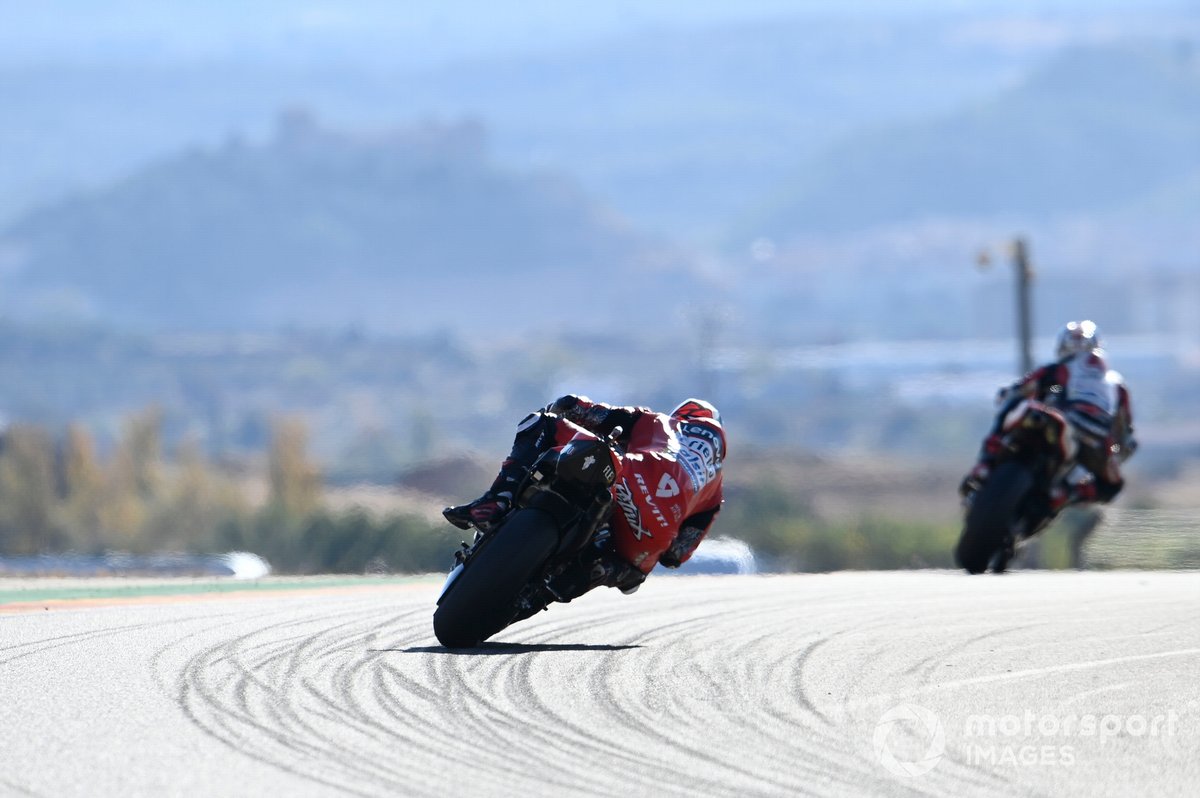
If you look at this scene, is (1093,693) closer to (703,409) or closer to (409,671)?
(409,671)

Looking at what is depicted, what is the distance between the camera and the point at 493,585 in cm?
929

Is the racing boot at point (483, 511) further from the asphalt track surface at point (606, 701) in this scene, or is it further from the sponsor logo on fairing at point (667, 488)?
the sponsor logo on fairing at point (667, 488)

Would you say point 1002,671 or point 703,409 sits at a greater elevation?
point 703,409

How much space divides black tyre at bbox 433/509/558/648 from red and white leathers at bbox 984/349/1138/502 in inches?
325

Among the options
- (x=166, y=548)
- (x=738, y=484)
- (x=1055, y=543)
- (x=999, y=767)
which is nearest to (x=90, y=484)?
(x=166, y=548)

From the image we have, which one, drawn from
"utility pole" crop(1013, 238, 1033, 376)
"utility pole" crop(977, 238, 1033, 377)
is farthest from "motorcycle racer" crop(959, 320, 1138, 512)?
"utility pole" crop(1013, 238, 1033, 376)

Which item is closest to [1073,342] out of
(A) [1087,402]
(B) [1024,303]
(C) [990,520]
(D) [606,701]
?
(A) [1087,402]

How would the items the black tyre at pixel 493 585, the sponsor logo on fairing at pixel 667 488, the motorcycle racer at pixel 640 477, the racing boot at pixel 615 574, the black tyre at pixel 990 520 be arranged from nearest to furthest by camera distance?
the black tyre at pixel 493 585 < the motorcycle racer at pixel 640 477 < the racing boot at pixel 615 574 < the sponsor logo on fairing at pixel 667 488 < the black tyre at pixel 990 520

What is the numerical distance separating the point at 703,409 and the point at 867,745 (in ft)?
13.7

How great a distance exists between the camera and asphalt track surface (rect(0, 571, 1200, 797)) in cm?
647

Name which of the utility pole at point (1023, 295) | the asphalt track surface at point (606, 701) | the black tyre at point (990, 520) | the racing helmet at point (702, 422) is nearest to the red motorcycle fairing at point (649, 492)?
the racing helmet at point (702, 422)

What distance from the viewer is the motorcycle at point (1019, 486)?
621 inches

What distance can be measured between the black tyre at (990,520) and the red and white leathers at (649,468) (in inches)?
211

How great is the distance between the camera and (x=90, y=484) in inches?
2827
